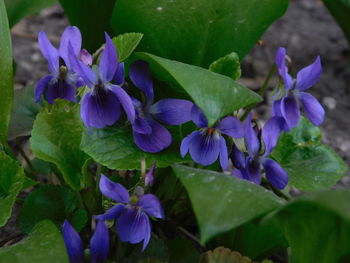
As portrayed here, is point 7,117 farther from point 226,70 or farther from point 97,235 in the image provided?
point 226,70

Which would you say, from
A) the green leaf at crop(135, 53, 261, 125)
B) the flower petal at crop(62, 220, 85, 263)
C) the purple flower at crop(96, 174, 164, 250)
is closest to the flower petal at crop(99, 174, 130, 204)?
the purple flower at crop(96, 174, 164, 250)

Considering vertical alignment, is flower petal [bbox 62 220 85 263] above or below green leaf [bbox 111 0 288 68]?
below

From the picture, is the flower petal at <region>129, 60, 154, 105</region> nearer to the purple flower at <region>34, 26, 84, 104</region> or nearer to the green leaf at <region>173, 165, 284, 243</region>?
the purple flower at <region>34, 26, 84, 104</region>

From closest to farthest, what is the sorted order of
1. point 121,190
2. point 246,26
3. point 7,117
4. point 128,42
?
point 121,190 → point 128,42 → point 7,117 → point 246,26

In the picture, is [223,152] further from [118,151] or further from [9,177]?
[9,177]

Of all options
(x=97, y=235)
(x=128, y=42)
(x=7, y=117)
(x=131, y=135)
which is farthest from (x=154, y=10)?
(x=97, y=235)

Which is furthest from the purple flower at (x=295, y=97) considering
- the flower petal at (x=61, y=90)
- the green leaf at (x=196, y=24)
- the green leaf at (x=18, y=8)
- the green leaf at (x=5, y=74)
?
the green leaf at (x=18, y=8)
